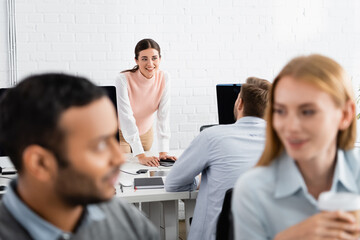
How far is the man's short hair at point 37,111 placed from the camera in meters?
0.89

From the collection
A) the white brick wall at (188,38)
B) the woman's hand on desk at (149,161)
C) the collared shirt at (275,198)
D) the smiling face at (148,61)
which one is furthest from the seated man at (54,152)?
the white brick wall at (188,38)

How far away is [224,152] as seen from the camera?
1964 millimetres

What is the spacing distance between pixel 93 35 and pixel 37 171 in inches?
127

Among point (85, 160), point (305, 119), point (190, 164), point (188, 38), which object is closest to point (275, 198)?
point (305, 119)

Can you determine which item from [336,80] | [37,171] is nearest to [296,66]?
[336,80]

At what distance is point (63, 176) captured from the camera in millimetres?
896

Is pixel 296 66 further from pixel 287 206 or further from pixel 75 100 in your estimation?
pixel 75 100

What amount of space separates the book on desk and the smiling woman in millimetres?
624

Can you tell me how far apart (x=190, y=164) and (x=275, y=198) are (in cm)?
89

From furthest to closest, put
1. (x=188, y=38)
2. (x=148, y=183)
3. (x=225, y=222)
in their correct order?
(x=188, y=38), (x=148, y=183), (x=225, y=222)

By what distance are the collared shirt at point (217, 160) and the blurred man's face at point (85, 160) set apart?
1.09m

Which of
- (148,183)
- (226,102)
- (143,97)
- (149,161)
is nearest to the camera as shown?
(148,183)

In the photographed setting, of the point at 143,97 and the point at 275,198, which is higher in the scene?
the point at 143,97

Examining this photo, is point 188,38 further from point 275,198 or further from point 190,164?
point 275,198
